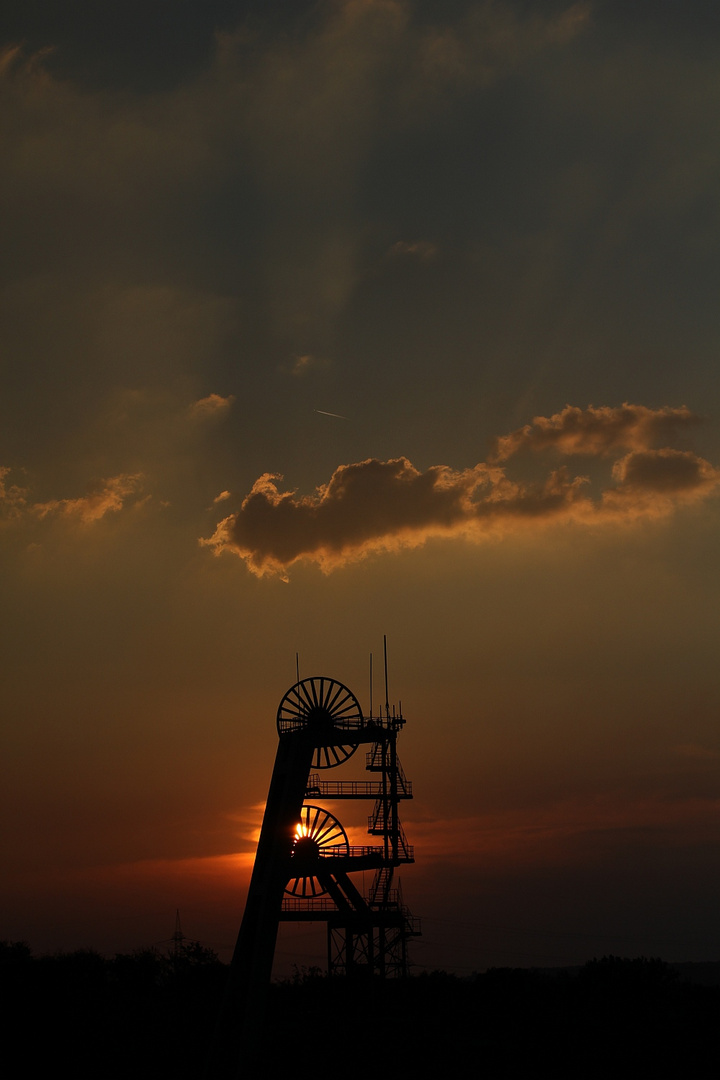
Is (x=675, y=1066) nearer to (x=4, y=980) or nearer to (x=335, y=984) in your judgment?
(x=335, y=984)

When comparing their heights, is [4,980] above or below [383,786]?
below

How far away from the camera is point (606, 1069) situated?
44688 mm

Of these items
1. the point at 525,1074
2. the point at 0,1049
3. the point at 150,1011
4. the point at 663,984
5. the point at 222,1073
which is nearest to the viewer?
the point at 222,1073

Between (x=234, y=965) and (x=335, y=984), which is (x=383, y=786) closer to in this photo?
(x=335, y=984)

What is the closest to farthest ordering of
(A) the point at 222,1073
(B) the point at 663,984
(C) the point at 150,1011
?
(A) the point at 222,1073, (C) the point at 150,1011, (B) the point at 663,984

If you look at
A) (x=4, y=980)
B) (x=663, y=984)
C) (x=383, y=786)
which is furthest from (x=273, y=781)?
(x=663, y=984)

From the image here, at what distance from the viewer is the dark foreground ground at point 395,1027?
45250mm

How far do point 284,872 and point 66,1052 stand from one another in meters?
22.3

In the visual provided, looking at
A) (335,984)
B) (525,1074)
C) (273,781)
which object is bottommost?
(525,1074)

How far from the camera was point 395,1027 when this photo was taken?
4956cm

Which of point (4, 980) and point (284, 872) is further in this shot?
point (4, 980)

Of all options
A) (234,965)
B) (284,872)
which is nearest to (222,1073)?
(234,965)

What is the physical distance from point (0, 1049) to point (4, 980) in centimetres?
964

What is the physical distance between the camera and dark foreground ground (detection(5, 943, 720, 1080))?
148 ft
